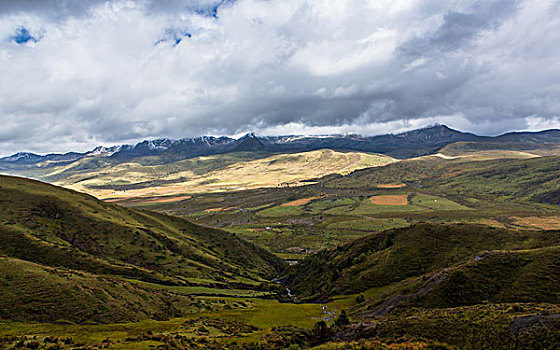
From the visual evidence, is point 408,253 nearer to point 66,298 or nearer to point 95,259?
point 66,298

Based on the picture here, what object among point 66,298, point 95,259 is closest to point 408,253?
point 66,298

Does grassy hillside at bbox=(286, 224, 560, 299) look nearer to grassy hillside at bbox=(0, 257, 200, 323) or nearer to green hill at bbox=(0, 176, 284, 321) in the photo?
green hill at bbox=(0, 176, 284, 321)

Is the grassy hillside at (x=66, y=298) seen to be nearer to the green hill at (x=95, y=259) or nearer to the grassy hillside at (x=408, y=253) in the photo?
the green hill at (x=95, y=259)

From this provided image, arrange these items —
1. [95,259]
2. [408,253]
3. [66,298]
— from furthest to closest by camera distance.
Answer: [408,253], [95,259], [66,298]

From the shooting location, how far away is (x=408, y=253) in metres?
95.9

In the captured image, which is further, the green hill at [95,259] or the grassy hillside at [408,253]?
the grassy hillside at [408,253]

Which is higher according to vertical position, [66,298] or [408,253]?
[66,298]

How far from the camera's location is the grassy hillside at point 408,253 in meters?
86.0

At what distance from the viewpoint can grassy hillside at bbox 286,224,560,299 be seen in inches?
3386

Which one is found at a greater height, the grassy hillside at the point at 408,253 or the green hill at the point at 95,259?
the green hill at the point at 95,259

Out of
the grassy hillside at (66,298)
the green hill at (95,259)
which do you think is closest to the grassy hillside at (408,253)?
the green hill at (95,259)

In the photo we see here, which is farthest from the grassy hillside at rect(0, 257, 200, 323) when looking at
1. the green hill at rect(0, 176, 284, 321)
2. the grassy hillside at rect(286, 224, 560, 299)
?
the grassy hillside at rect(286, 224, 560, 299)

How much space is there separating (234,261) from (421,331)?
124 meters

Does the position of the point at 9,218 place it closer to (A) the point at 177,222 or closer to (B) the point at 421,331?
(A) the point at 177,222
